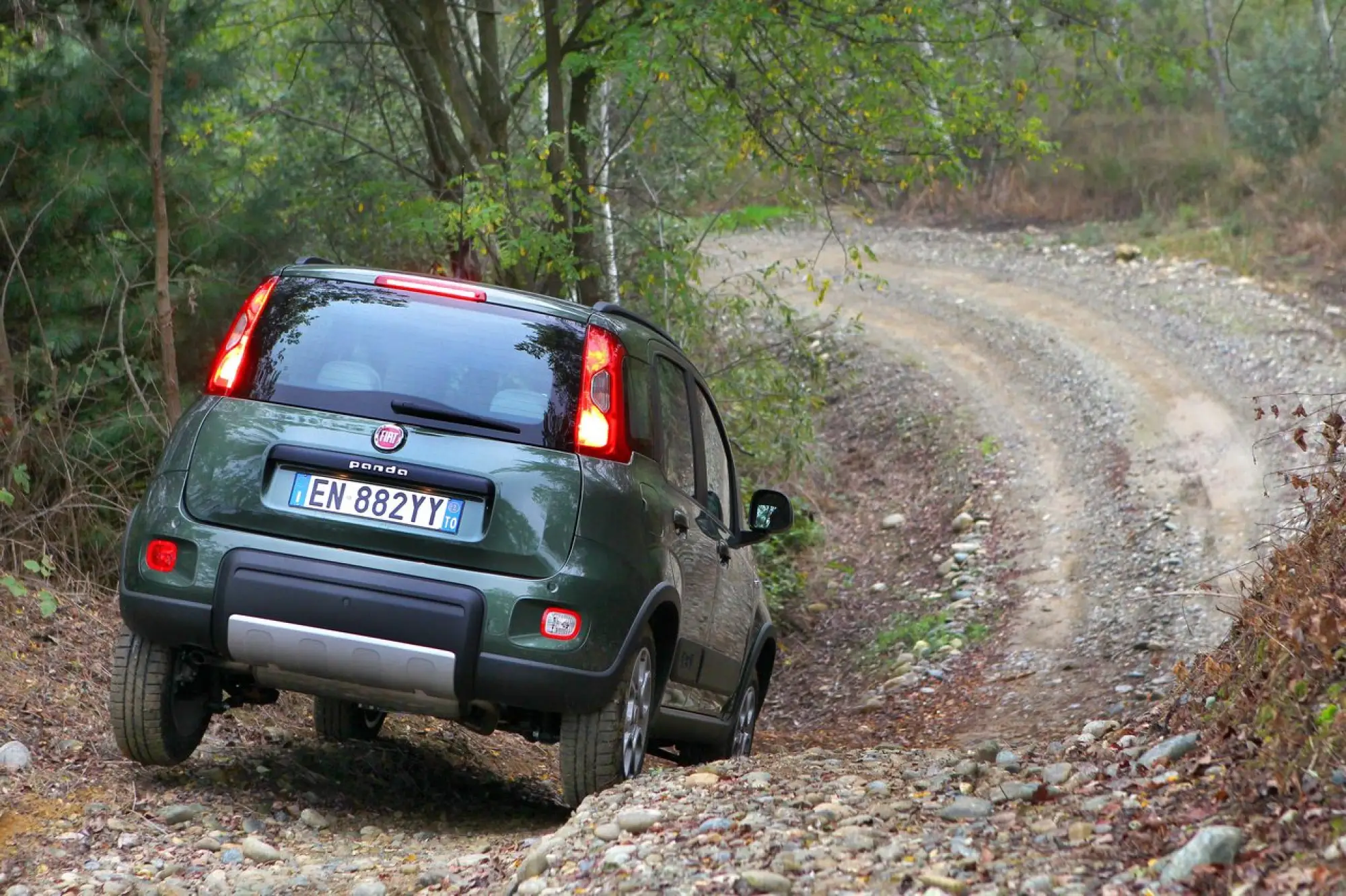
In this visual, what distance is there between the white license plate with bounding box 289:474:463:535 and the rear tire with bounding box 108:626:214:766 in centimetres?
91

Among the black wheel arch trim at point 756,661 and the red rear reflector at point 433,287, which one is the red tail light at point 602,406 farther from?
the black wheel arch trim at point 756,661

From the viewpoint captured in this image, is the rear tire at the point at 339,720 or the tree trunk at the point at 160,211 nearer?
the rear tire at the point at 339,720

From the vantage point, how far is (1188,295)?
2117 centimetres

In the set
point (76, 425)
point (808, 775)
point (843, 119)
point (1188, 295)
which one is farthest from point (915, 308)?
point (808, 775)

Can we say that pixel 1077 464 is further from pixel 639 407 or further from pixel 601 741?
pixel 601 741

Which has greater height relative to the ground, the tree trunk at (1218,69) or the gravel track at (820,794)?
the tree trunk at (1218,69)

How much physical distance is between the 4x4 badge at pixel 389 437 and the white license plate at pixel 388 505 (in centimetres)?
14

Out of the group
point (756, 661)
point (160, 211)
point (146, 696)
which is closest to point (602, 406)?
point (146, 696)

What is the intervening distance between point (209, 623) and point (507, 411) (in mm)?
1261

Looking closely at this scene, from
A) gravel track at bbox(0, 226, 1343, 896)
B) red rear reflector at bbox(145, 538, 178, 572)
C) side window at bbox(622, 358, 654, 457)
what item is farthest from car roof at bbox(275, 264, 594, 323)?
gravel track at bbox(0, 226, 1343, 896)

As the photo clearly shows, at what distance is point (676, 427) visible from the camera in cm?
646

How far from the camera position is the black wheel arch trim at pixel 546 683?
5.26 metres

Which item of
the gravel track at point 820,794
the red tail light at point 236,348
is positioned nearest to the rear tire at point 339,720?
the gravel track at point 820,794

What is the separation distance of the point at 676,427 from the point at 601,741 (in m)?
1.44
